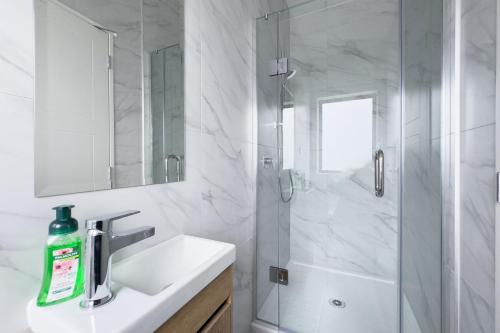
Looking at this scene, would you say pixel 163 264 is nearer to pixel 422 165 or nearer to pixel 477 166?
pixel 477 166

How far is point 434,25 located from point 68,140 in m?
1.58

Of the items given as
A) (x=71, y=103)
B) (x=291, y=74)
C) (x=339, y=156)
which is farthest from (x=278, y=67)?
(x=71, y=103)

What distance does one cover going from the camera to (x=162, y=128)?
882mm

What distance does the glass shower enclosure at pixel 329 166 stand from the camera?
5.44 feet

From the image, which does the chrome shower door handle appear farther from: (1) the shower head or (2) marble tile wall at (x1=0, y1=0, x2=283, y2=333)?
(2) marble tile wall at (x1=0, y1=0, x2=283, y2=333)

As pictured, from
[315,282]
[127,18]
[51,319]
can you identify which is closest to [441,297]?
[315,282]

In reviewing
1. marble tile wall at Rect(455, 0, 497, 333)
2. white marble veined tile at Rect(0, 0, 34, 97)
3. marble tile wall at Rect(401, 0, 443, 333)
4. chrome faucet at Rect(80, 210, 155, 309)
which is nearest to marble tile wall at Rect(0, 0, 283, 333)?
white marble veined tile at Rect(0, 0, 34, 97)

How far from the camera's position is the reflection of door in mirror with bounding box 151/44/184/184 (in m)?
0.85

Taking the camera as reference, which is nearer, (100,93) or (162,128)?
(100,93)

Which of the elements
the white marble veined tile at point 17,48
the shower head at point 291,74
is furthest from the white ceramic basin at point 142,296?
the shower head at point 291,74

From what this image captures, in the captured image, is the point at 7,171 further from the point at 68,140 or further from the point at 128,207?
the point at 128,207

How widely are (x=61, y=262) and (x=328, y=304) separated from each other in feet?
5.83

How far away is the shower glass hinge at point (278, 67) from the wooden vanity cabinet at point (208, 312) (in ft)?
4.68

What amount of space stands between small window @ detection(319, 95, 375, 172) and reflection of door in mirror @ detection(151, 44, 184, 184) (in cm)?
136
